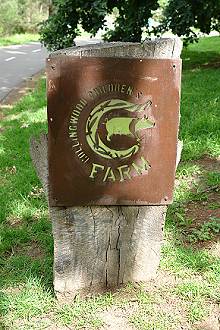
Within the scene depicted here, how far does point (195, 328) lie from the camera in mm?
2629

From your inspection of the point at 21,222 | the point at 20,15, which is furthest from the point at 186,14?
the point at 20,15

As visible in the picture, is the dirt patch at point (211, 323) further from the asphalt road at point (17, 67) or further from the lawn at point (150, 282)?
the asphalt road at point (17, 67)

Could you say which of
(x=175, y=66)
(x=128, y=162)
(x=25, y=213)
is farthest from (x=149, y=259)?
(x=25, y=213)

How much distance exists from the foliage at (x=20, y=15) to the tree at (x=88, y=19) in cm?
2244

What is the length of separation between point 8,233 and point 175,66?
1.97 meters

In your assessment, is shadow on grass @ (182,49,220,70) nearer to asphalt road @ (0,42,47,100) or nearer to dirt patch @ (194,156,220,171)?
asphalt road @ (0,42,47,100)

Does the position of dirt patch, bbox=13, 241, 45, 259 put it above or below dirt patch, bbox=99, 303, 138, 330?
below

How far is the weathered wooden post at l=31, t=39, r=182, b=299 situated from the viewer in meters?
2.51

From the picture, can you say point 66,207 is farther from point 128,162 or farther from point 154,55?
point 154,55

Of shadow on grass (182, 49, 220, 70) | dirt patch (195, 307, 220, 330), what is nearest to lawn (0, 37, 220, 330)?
dirt patch (195, 307, 220, 330)

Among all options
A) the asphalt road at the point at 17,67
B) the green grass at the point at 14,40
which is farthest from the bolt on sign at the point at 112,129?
the green grass at the point at 14,40

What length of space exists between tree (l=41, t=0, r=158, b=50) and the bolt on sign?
28.1ft

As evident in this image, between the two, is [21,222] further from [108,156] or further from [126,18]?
[126,18]

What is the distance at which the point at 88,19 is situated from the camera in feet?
36.7
